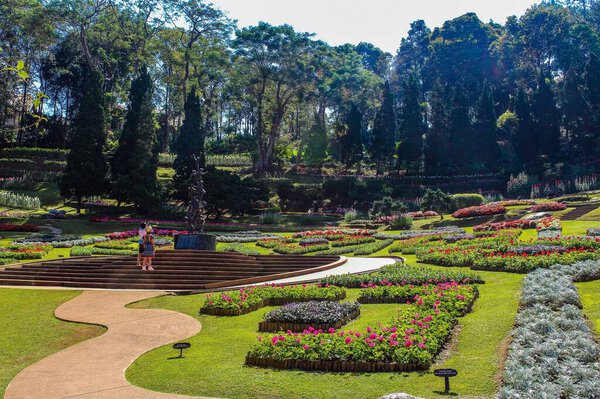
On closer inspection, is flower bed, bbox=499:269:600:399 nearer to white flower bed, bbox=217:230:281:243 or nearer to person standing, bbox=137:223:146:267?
person standing, bbox=137:223:146:267

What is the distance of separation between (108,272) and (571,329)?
1643 cm

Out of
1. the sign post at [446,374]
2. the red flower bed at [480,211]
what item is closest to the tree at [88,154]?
the red flower bed at [480,211]

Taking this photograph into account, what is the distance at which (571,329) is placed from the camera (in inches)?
393

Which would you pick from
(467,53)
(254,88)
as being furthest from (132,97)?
(467,53)

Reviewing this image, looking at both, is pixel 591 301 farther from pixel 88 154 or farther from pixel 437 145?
pixel 437 145

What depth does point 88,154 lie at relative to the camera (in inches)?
1811

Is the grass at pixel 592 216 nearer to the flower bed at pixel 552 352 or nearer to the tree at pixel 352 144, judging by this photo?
the flower bed at pixel 552 352

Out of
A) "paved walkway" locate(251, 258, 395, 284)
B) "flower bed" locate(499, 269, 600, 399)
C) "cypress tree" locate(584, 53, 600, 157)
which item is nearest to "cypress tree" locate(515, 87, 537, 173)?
"cypress tree" locate(584, 53, 600, 157)

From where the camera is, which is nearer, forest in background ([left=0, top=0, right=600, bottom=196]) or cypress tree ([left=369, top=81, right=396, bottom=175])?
forest in background ([left=0, top=0, right=600, bottom=196])

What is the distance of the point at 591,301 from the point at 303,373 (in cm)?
715

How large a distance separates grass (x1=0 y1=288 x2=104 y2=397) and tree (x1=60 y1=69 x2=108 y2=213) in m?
29.2

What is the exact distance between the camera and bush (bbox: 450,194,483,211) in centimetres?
4516

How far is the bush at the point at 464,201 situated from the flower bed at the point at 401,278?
2739 centimetres

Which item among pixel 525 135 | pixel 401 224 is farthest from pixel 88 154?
pixel 525 135
